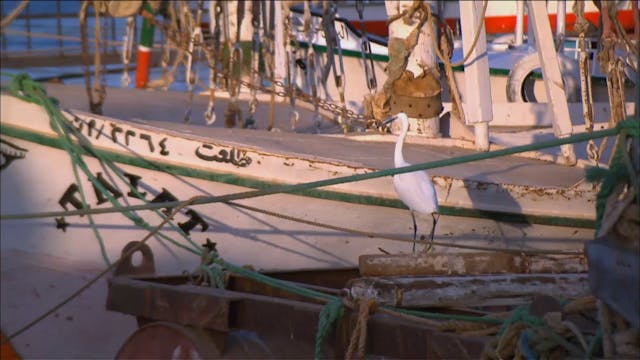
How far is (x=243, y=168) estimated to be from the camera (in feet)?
18.3

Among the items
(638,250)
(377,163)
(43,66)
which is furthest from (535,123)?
(43,66)

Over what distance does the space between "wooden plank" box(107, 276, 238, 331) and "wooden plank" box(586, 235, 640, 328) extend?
1.85 metres

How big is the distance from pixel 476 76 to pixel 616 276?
3459 mm

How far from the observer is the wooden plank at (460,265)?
4.33 m

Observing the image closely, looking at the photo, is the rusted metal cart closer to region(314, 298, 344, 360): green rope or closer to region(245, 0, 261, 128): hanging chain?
region(314, 298, 344, 360): green rope

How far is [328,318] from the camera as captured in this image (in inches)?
153

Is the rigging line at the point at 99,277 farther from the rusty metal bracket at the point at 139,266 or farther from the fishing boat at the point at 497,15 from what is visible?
the fishing boat at the point at 497,15

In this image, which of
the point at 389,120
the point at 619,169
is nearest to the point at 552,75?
the point at 389,120

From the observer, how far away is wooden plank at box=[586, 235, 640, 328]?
2.73 meters

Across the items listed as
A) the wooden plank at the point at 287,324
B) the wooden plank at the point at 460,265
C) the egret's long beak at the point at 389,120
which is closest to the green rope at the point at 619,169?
the wooden plank at the point at 287,324

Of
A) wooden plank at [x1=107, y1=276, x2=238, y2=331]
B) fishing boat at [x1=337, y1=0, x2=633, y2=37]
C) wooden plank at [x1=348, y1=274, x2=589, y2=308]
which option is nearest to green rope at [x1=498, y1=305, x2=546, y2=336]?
wooden plank at [x1=348, y1=274, x2=589, y2=308]

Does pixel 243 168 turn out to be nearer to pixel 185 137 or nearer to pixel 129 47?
pixel 185 137

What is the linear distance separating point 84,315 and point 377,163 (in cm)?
170

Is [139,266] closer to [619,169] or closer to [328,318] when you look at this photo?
[328,318]
